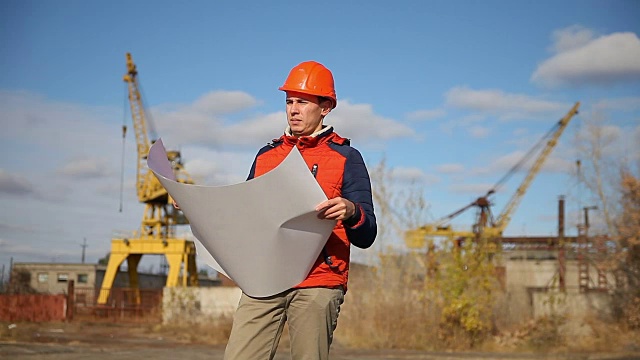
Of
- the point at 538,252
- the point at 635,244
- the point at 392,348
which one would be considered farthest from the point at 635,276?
the point at 538,252

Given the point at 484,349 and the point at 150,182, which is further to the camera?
the point at 150,182

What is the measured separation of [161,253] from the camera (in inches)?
1650

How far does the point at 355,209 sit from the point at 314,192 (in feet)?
0.87

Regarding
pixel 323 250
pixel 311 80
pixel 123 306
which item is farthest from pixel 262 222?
pixel 123 306

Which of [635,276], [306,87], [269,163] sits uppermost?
[306,87]

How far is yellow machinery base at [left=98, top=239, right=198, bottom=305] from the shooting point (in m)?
40.8

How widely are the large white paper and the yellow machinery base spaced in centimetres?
3687

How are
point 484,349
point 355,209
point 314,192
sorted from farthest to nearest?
1. point 484,349
2. point 355,209
3. point 314,192

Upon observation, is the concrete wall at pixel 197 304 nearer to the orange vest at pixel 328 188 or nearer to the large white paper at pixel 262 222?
the orange vest at pixel 328 188

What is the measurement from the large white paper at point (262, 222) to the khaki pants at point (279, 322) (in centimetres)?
7

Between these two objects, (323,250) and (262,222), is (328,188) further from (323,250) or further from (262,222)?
(262,222)

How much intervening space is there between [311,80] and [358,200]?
565 mm

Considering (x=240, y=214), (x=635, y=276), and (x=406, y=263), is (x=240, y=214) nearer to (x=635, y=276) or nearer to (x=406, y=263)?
(x=406, y=263)

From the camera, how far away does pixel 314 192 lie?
2785 millimetres
